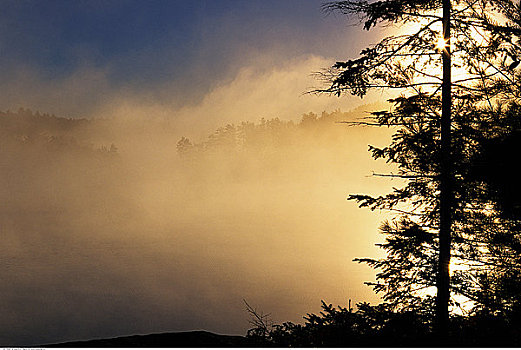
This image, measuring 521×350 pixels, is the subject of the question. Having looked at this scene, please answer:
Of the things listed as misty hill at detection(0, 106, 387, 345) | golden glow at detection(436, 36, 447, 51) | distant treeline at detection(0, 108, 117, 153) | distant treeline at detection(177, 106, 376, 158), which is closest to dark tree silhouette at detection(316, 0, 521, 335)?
golden glow at detection(436, 36, 447, 51)

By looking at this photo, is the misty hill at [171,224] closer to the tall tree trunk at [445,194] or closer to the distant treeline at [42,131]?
the distant treeline at [42,131]

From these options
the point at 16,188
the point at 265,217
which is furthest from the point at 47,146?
the point at 265,217

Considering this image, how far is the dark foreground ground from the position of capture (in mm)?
7602

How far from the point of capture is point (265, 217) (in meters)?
112

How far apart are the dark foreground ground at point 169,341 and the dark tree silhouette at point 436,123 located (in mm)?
3032

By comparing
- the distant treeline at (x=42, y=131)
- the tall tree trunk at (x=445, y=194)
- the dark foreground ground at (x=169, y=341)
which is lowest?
the dark foreground ground at (x=169, y=341)

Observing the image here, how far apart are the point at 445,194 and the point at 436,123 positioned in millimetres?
1077

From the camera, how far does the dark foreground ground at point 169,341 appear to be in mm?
7602

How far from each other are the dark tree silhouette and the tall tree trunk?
0.05 ft

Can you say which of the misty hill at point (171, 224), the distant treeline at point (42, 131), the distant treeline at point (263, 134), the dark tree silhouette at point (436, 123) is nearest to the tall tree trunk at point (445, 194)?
the dark tree silhouette at point (436, 123)

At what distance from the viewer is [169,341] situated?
25.9 ft

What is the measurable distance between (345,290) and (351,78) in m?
35.5

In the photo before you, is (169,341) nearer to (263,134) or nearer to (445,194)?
(445,194)

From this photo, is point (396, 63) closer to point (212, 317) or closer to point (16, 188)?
point (212, 317)
